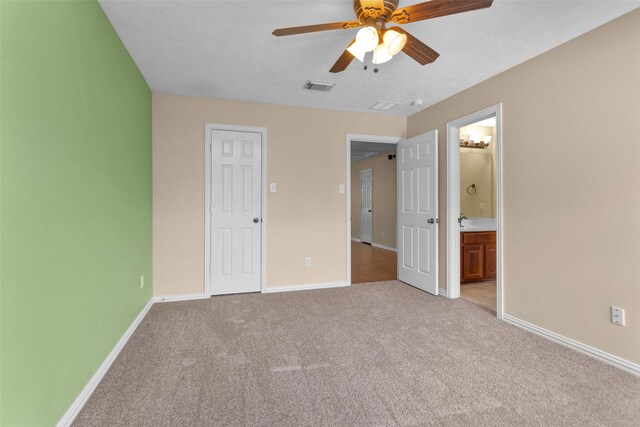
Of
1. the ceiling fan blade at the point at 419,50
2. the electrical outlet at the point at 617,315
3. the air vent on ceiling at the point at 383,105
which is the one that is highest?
the air vent on ceiling at the point at 383,105

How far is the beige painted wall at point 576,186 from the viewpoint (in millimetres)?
2141

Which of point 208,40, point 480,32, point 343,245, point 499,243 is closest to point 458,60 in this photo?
point 480,32

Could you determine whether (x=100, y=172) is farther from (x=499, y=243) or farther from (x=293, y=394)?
(x=499, y=243)

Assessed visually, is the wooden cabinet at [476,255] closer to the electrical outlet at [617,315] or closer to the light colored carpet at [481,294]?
the light colored carpet at [481,294]

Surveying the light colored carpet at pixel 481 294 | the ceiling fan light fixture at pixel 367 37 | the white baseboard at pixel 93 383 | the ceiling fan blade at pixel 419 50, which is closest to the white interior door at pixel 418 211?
the light colored carpet at pixel 481 294

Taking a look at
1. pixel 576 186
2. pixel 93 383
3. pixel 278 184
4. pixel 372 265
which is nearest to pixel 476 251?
pixel 372 265

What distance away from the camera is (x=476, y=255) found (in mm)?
4312

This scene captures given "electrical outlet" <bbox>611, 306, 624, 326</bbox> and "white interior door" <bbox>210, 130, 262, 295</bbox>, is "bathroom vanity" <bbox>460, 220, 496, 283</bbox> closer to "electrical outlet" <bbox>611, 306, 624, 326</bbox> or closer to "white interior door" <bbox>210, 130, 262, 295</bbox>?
"electrical outlet" <bbox>611, 306, 624, 326</bbox>

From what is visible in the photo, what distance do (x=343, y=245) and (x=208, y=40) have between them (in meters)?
2.84

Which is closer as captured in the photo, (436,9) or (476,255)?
(436,9)

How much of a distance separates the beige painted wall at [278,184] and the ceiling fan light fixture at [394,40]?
2347 mm

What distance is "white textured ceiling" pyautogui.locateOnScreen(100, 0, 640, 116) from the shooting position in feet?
6.79

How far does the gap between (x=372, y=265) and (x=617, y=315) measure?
12.2 ft

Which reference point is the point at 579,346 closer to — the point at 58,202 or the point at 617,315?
the point at 617,315
